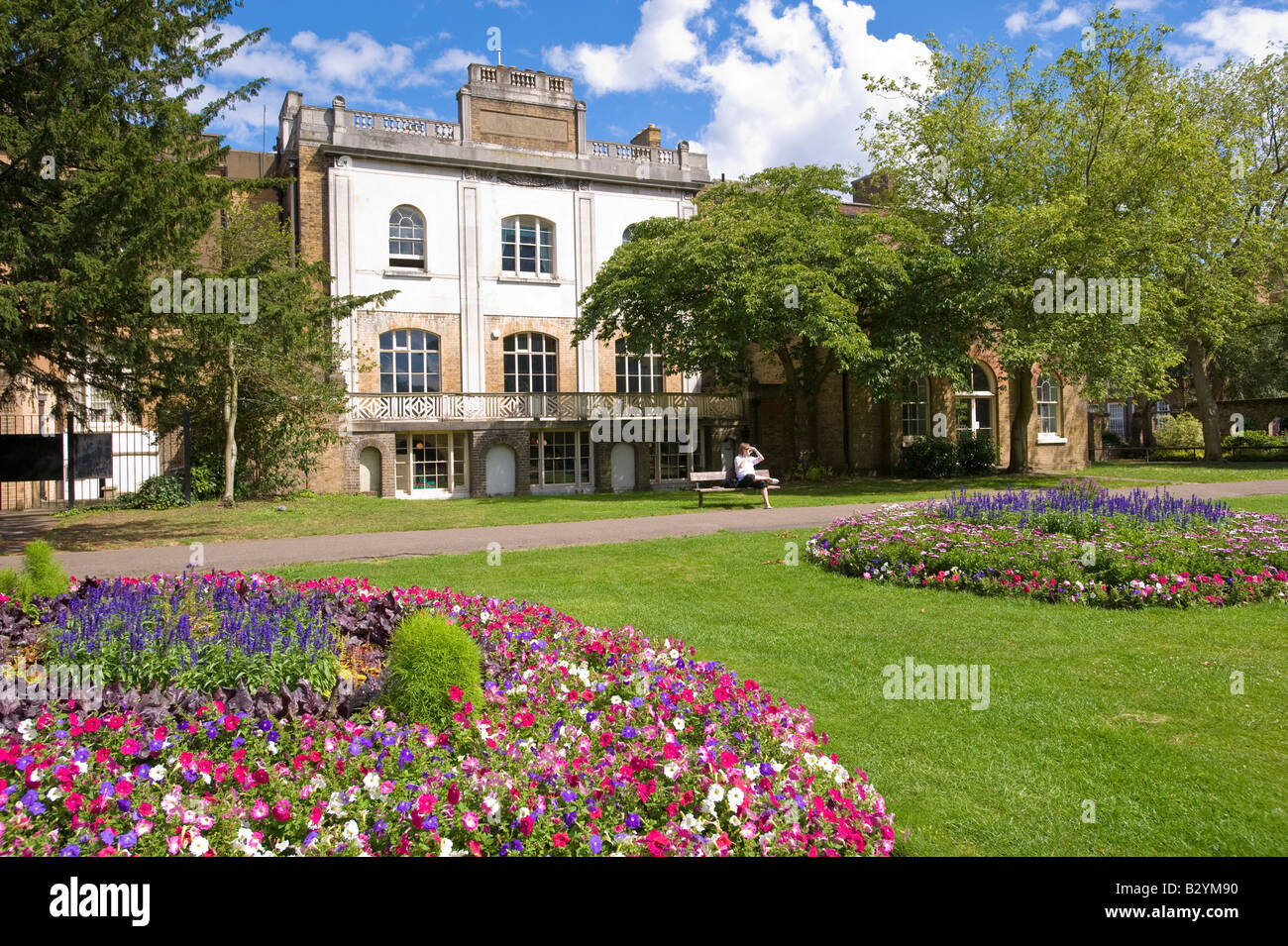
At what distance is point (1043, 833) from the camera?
388 centimetres

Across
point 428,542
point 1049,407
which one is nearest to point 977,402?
point 1049,407

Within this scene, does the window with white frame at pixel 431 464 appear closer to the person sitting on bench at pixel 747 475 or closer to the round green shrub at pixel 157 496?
the round green shrub at pixel 157 496

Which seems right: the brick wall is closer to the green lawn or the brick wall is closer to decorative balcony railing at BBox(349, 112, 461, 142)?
the green lawn

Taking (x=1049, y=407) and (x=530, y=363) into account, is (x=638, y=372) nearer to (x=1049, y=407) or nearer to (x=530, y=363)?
(x=530, y=363)

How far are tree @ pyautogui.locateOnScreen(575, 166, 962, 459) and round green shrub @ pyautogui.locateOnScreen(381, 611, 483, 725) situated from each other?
18862 mm

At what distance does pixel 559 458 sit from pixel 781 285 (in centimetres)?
1112

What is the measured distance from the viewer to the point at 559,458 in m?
30.4

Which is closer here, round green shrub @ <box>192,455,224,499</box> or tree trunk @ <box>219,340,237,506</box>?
tree trunk @ <box>219,340,237,506</box>

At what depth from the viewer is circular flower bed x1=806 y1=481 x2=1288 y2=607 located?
8.60 m

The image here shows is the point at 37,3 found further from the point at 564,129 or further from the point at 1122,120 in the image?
the point at 1122,120

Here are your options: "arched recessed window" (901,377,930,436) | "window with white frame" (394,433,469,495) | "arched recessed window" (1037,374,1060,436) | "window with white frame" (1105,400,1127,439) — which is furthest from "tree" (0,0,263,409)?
"window with white frame" (1105,400,1127,439)

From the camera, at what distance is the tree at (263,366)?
15086 millimetres
